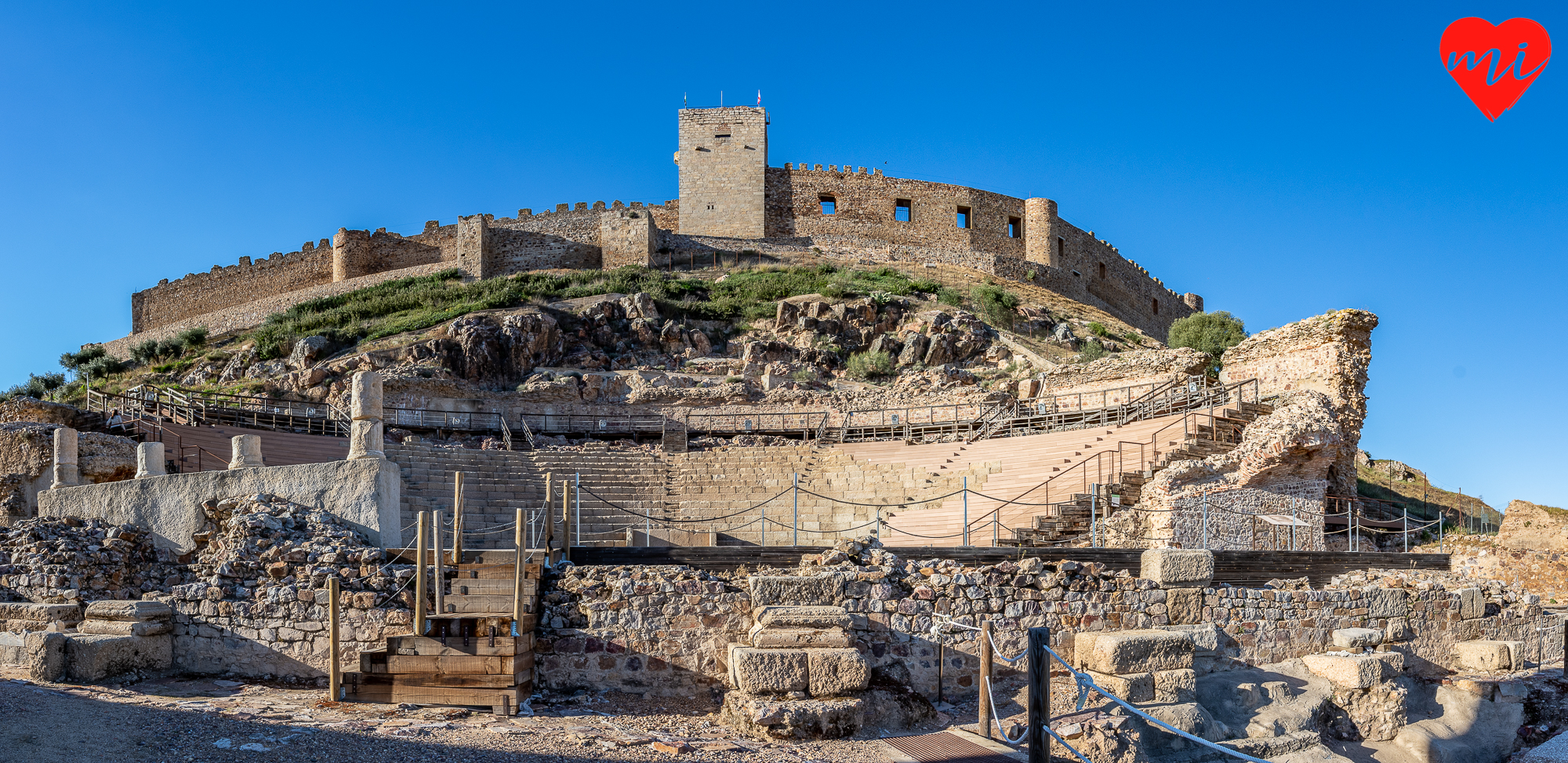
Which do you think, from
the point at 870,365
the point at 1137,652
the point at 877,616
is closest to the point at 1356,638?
the point at 1137,652

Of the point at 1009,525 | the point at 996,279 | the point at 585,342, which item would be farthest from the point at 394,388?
the point at 996,279

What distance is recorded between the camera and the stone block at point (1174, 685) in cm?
859

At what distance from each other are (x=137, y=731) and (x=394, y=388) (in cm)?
2235

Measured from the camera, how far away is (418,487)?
1806 cm

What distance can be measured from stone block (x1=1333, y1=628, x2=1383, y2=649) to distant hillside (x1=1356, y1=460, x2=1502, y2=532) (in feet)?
46.3

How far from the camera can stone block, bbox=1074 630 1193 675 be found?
27.9 ft

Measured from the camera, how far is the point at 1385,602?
10.7 m

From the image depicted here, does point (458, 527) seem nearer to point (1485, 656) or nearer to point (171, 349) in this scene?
point (1485, 656)

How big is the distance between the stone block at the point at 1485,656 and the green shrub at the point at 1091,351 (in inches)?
859

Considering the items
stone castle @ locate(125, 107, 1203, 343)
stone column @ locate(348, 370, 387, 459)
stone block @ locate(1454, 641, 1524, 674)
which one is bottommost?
stone block @ locate(1454, 641, 1524, 674)

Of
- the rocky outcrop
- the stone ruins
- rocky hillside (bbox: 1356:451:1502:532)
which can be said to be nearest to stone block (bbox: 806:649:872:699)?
the stone ruins

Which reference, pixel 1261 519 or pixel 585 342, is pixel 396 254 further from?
pixel 1261 519

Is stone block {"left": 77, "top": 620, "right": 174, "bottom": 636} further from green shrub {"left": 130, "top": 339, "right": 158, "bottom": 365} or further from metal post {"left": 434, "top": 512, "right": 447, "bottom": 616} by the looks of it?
green shrub {"left": 130, "top": 339, "right": 158, "bottom": 365}

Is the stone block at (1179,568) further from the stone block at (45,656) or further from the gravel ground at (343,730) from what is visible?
the stone block at (45,656)
